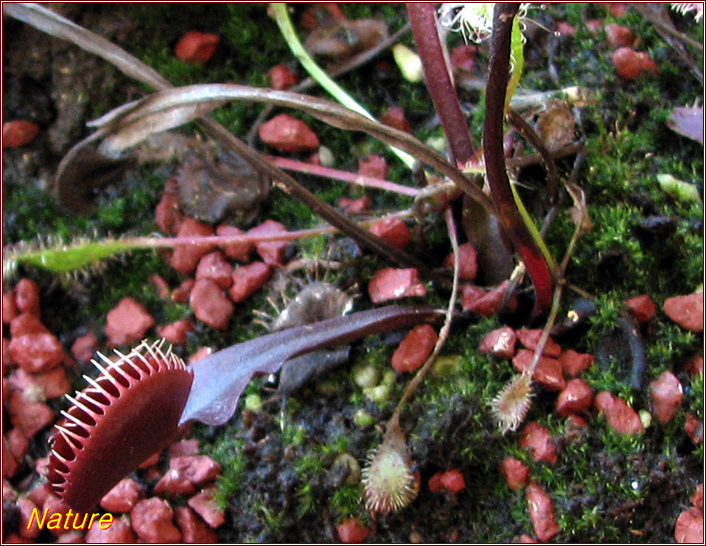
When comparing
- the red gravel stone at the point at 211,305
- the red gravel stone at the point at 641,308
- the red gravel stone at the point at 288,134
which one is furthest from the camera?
the red gravel stone at the point at 288,134

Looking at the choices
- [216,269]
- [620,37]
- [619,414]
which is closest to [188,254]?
[216,269]

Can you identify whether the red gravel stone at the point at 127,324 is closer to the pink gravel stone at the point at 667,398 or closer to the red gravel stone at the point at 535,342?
the red gravel stone at the point at 535,342

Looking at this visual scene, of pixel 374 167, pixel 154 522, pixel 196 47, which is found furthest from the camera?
pixel 196 47

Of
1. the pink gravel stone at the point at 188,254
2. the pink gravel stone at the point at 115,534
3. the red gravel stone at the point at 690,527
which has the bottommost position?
the red gravel stone at the point at 690,527

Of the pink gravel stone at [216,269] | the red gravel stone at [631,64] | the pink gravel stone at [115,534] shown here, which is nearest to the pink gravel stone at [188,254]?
the pink gravel stone at [216,269]

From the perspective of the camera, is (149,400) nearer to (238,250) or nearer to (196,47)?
(238,250)

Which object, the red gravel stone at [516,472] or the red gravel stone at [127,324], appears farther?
the red gravel stone at [127,324]

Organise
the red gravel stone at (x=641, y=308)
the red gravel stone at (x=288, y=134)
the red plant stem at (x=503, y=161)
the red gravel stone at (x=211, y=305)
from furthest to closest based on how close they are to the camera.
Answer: the red gravel stone at (x=288, y=134) < the red gravel stone at (x=211, y=305) < the red gravel stone at (x=641, y=308) < the red plant stem at (x=503, y=161)
